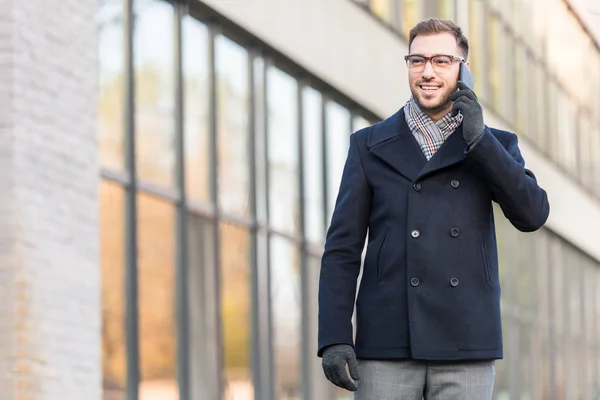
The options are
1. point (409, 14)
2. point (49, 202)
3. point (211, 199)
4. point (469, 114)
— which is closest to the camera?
point (469, 114)

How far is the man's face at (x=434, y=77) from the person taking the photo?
5094mm

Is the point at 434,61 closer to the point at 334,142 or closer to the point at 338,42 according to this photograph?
the point at 338,42

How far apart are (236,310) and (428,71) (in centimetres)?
942

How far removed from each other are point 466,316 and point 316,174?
38.7ft

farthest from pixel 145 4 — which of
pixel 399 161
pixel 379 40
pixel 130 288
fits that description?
pixel 399 161

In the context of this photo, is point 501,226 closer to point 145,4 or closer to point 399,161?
point 145,4

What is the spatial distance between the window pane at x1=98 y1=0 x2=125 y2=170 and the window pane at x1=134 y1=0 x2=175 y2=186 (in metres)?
0.31

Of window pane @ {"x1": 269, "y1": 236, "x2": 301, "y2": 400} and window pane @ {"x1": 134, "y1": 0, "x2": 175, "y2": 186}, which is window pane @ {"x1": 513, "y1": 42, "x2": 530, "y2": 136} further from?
window pane @ {"x1": 134, "y1": 0, "x2": 175, "y2": 186}

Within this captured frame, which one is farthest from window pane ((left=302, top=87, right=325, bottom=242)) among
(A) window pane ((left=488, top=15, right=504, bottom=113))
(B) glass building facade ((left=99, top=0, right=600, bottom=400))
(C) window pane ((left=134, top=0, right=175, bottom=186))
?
(A) window pane ((left=488, top=15, right=504, bottom=113))

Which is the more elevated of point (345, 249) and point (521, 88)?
point (521, 88)

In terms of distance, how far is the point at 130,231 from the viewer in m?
12.2

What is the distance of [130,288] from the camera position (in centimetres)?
1220

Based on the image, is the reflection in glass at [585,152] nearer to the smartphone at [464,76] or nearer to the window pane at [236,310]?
the window pane at [236,310]

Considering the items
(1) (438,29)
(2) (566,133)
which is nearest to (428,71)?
(1) (438,29)
